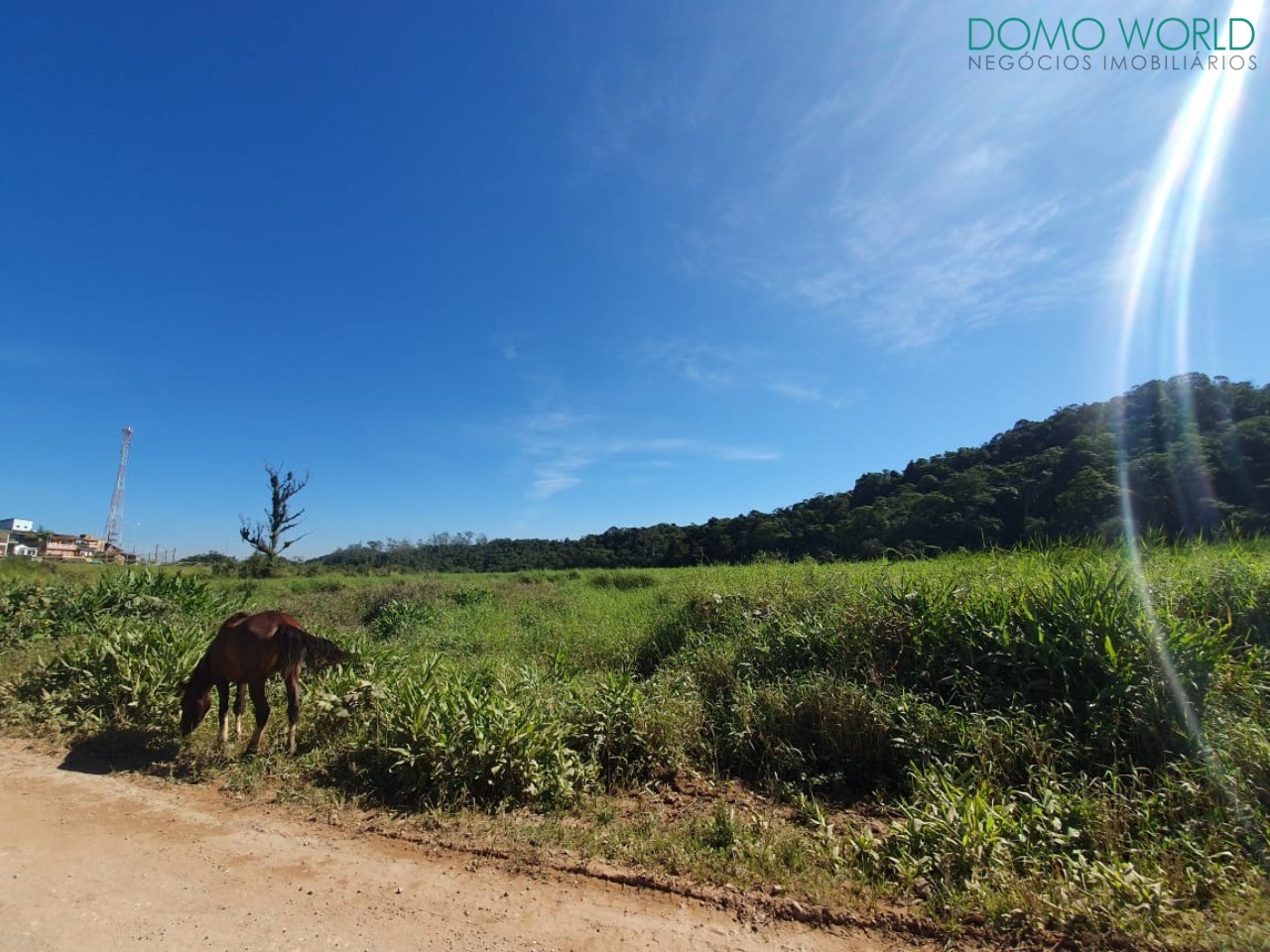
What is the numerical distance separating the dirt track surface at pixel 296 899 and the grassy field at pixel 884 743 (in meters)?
0.29

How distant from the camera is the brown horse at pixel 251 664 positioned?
423cm

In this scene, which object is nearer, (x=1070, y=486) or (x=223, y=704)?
(x=223, y=704)

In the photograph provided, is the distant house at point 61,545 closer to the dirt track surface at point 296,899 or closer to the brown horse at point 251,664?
the brown horse at point 251,664

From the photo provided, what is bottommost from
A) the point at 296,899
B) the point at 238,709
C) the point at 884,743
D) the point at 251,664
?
the point at 296,899

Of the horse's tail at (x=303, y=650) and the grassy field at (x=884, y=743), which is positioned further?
the horse's tail at (x=303, y=650)

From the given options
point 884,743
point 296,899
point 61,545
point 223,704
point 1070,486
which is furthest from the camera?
point 61,545

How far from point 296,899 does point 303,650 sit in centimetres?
227

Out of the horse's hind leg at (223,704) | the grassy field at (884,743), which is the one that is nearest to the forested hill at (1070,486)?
the grassy field at (884,743)

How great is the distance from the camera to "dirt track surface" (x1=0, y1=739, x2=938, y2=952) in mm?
2250

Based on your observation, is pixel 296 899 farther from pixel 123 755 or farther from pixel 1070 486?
pixel 1070 486

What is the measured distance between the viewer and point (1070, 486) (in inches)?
504

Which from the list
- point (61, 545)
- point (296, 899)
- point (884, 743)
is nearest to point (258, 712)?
point (296, 899)

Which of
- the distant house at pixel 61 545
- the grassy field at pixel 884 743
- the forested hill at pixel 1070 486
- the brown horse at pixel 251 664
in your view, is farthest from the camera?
the distant house at pixel 61 545

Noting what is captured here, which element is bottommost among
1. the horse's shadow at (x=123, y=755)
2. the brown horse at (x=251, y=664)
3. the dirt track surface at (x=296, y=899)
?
the dirt track surface at (x=296, y=899)
